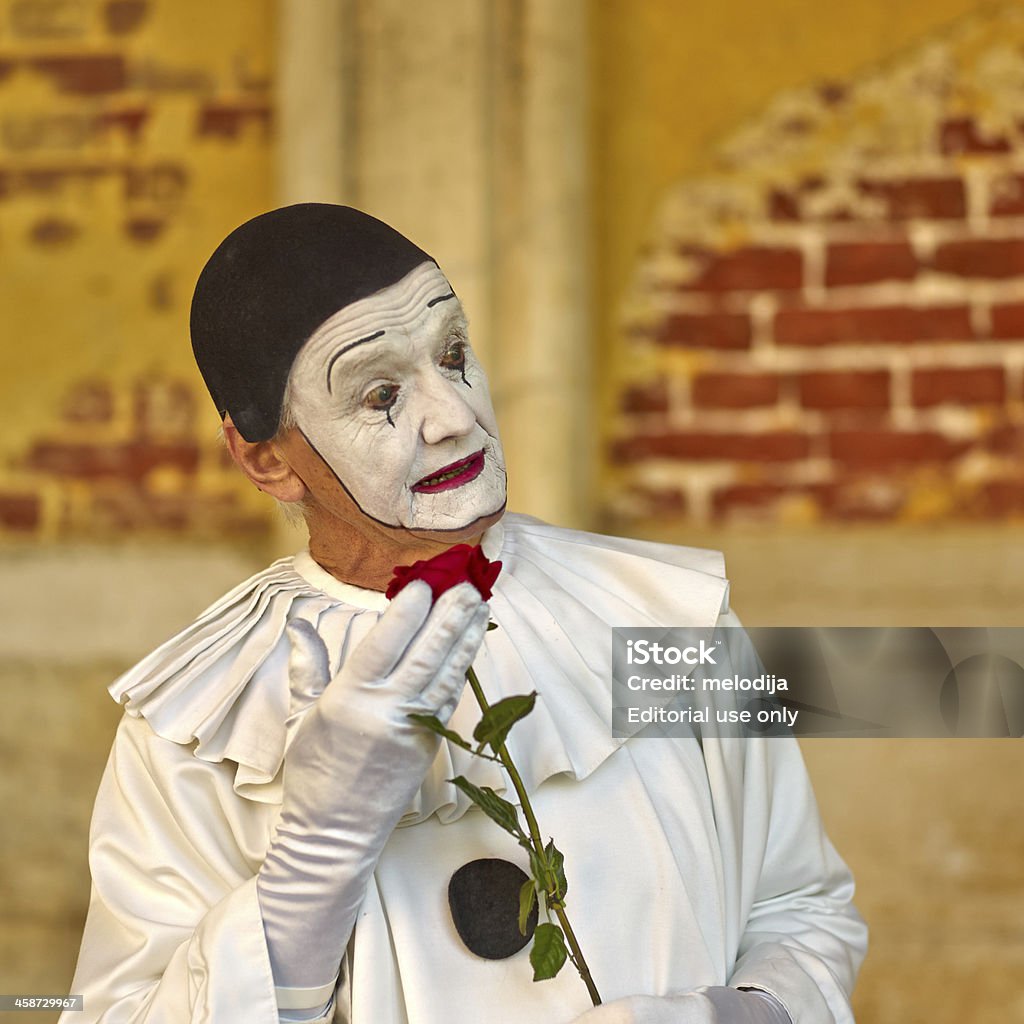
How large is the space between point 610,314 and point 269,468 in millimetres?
1283

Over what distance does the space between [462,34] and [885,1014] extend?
1.61 m

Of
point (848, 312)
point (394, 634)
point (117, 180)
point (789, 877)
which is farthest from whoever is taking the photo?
point (117, 180)

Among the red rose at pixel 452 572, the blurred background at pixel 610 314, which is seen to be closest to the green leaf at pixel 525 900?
the red rose at pixel 452 572

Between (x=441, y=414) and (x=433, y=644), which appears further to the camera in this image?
(x=441, y=414)

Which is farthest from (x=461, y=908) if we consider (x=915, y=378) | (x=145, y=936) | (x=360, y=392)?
(x=915, y=378)

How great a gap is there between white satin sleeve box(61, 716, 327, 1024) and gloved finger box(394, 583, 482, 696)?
Answer: 26 cm

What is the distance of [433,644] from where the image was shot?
1.00 m

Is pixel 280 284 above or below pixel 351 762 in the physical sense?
above

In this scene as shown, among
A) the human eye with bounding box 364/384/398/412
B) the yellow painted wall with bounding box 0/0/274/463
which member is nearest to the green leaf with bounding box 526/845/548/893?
the human eye with bounding box 364/384/398/412

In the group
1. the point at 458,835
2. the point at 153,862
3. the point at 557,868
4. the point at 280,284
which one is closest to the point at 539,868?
the point at 557,868

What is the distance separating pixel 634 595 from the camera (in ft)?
4.26

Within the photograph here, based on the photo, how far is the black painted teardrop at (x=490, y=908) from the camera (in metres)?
1.15

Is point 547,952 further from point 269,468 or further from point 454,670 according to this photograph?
point 269,468

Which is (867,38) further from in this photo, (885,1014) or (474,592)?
(474,592)
